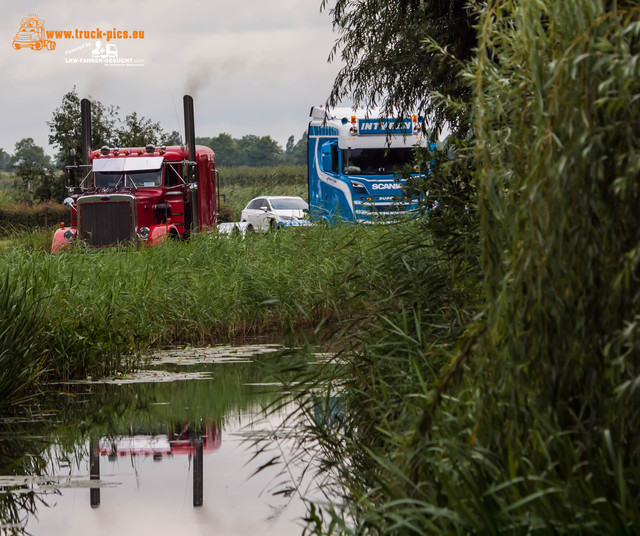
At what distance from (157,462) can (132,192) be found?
1516 cm

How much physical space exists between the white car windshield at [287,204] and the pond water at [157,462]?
29312 millimetres

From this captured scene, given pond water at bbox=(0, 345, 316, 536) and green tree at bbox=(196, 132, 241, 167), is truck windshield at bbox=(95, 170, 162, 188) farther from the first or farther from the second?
green tree at bbox=(196, 132, 241, 167)

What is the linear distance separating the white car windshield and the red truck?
16.4 meters

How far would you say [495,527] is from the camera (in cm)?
402

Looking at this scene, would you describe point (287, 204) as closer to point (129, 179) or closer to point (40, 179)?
point (40, 179)

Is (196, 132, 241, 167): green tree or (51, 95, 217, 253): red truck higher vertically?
(196, 132, 241, 167): green tree

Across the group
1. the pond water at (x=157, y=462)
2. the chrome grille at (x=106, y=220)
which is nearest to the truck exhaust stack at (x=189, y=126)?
the chrome grille at (x=106, y=220)

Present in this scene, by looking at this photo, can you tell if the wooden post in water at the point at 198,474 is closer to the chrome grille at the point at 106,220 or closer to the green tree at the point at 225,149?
the chrome grille at the point at 106,220

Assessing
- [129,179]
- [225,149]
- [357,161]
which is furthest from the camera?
[225,149]

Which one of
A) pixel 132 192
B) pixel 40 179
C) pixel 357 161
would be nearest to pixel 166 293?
pixel 132 192

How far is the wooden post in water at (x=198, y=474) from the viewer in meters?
6.79

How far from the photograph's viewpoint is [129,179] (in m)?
22.8

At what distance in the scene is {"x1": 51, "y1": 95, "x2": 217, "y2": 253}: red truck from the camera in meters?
21.8

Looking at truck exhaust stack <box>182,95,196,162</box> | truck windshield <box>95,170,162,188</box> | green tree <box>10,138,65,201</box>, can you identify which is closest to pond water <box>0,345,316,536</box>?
truck exhaust stack <box>182,95,196,162</box>
